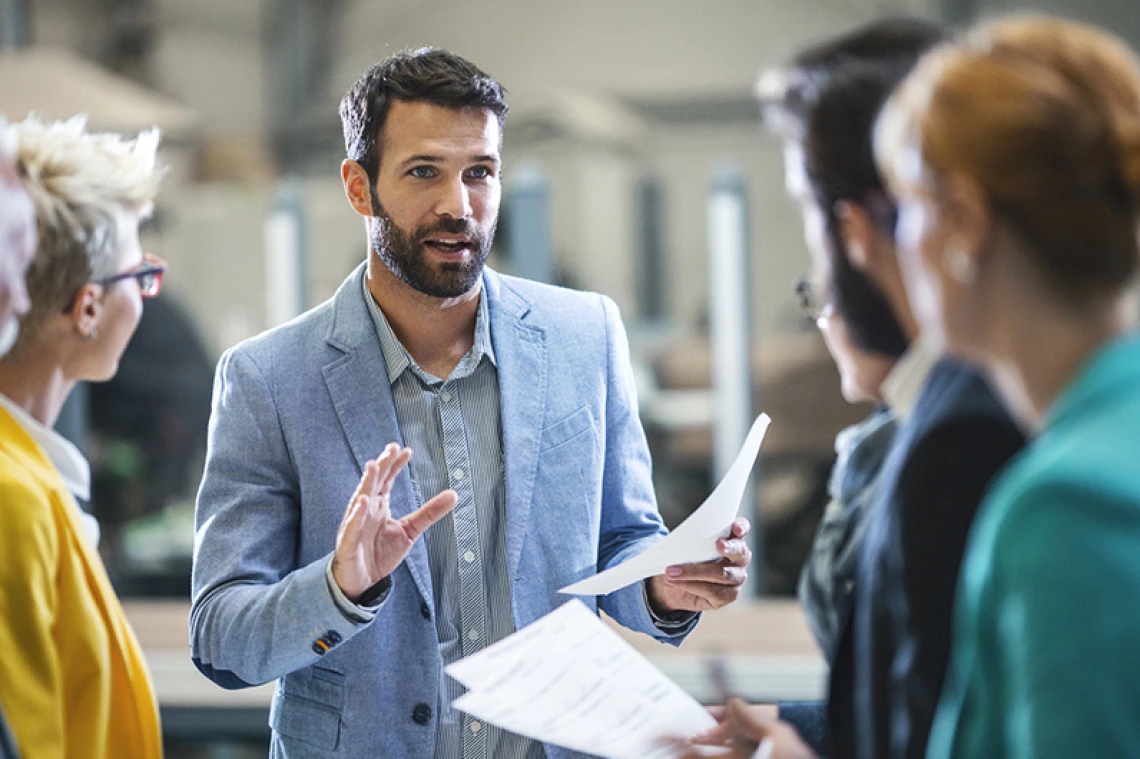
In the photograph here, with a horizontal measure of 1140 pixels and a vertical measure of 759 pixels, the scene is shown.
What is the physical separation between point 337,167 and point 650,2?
275 cm

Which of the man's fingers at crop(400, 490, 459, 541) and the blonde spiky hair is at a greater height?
the blonde spiky hair

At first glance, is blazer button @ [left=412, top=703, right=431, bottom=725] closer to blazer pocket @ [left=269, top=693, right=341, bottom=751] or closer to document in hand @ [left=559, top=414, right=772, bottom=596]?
blazer pocket @ [left=269, top=693, right=341, bottom=751]

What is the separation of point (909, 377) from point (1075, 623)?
1.33 ft

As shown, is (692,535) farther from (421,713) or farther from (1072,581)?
(1072,581)

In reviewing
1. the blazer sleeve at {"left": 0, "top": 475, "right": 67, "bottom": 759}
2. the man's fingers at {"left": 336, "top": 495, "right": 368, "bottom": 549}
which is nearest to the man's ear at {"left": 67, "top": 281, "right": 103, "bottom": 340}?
the blazer sleeve at {"left": 0, "top": 475, "right": 67, "bottom": 759}

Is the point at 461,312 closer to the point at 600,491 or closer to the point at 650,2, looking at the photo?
the point at 600,491

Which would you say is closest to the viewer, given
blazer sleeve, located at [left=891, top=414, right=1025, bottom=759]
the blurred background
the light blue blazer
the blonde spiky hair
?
blazer sleeve, located at [left=891, top=414, right=1025, bottom=759]

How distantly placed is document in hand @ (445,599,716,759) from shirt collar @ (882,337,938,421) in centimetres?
44

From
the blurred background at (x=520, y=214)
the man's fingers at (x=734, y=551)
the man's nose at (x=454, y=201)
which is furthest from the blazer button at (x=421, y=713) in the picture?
the blurred background at (x=520, y=214)

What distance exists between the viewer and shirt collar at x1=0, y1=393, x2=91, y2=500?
142 centimetres

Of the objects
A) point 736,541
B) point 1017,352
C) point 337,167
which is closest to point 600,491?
point 736,541

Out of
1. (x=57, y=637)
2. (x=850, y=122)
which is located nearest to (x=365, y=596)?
(x=57, y=637)

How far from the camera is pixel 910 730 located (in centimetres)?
105

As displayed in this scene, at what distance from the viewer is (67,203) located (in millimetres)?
1420
